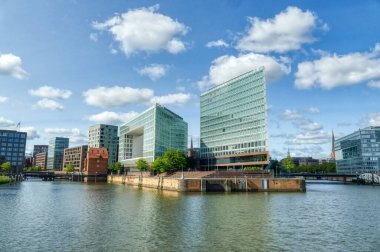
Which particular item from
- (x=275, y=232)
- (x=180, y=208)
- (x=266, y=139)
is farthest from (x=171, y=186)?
(x=275, y=232)

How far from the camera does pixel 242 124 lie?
17800cm

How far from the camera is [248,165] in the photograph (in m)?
169

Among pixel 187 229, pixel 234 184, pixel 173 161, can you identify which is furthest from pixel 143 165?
pixel 187 229

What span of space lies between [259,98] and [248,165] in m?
34.9

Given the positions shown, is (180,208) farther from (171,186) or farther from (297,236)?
(171,186)

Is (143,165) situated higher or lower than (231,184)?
higher

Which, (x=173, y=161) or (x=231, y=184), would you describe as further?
(x=173, y=161)

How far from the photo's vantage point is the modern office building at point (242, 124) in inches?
6491

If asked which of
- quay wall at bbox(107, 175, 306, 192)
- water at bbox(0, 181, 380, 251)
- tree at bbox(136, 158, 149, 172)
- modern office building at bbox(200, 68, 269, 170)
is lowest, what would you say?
water at bbox(0, 181, 380, 251)

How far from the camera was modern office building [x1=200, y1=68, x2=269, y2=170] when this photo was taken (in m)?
165

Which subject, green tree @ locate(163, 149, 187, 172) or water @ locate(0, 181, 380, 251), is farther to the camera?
green tree @ locate(163, 149, 187, 172)

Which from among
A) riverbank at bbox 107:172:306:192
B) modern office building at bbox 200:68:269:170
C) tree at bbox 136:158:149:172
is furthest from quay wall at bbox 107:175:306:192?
tree at bbox 136:158:149:172

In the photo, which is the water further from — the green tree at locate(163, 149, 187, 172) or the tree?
the tree

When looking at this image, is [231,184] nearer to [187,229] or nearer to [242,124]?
[242,124]
